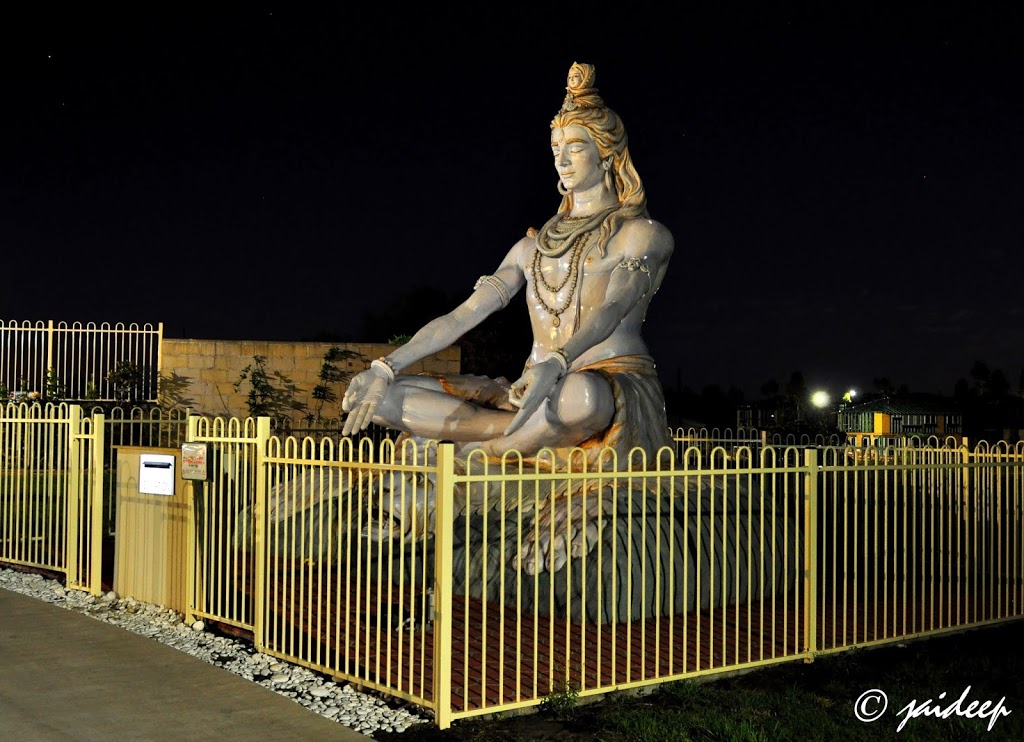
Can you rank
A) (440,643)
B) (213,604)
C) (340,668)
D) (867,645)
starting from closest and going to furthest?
(440,643), (340,668), (867,645), (213,604)

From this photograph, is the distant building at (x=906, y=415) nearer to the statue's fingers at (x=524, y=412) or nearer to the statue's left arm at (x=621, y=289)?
the statue's left arm at (x=621, y=289)

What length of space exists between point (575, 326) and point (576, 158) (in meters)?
1.50

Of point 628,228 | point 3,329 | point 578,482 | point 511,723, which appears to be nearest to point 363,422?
point 578,482

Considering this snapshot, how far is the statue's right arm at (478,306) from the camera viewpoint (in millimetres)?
10453

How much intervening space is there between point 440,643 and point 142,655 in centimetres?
245

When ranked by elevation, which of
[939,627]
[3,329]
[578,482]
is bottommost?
[939,627]

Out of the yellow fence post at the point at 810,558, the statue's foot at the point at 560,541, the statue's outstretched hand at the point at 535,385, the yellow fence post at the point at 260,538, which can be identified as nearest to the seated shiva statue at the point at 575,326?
the statue's outstretched hand at the point at 535,385

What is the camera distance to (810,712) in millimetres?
6312

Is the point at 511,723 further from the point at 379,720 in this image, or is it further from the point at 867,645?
the point at 867,645

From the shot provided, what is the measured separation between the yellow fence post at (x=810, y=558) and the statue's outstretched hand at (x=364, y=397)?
11.9 feet

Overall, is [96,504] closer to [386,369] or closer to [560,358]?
[386,369]

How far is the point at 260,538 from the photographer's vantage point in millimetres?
7602

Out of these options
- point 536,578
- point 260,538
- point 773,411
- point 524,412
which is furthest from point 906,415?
point 536,578

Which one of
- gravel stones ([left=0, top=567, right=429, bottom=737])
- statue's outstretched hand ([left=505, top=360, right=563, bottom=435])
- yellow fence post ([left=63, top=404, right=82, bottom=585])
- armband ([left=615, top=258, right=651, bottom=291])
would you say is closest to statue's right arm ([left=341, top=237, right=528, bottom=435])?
armband ([left=615, top=258, right=651, bottom=291])
